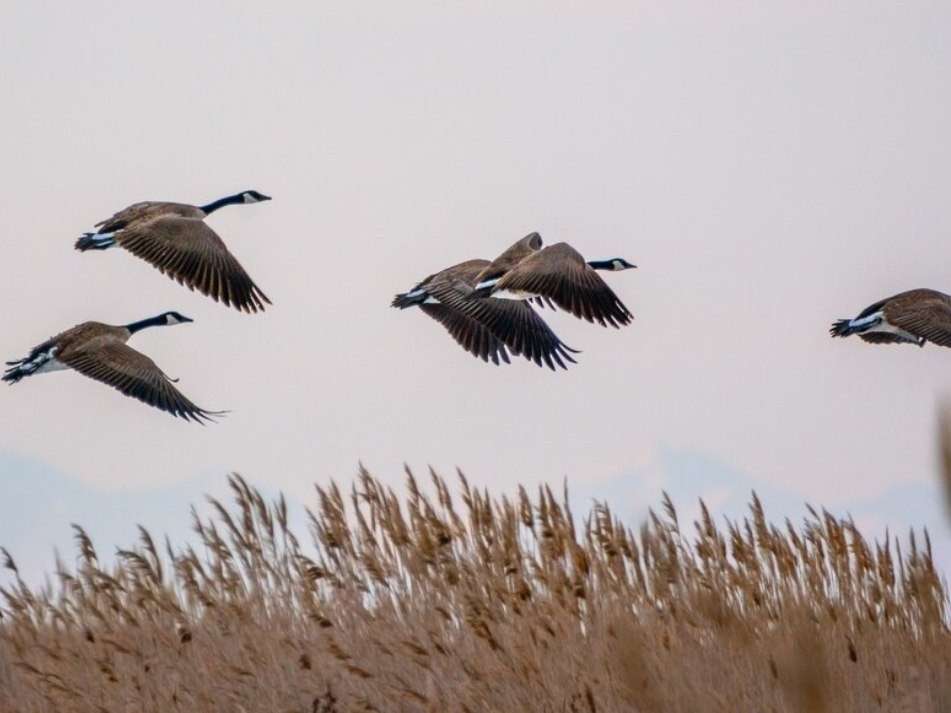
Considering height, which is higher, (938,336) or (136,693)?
(938,336)

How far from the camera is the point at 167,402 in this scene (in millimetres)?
9773

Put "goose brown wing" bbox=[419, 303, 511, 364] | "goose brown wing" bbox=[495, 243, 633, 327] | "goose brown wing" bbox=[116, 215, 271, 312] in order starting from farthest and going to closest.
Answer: "goose brown wing" bbox=[419, 303, 511, 364]
"goose brown wing" bbox=[116, 215, 271, 312]
"goose brown wing" bbox=[495, 243, 633, 327]

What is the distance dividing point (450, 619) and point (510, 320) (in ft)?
16.6

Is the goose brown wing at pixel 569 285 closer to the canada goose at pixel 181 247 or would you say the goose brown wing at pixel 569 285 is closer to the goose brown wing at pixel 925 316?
the canada goose at pixel 181 247

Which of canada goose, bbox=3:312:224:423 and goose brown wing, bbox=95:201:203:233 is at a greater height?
goose brown wing, bbox=95:201:203:233

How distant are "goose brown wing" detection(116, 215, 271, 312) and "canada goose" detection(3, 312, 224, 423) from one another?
81 cm

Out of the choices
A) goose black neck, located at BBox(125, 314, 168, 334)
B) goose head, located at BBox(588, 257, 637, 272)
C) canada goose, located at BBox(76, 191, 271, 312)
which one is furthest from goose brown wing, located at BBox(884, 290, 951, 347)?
goose black neck, located at BBox(125, 314, 168, 334)

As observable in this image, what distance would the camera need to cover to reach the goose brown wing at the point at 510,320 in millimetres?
10430

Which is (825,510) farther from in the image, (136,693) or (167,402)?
(167,402)

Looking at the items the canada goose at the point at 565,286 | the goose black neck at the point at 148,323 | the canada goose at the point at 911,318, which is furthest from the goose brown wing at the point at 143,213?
the canada goose at the point at 911,318

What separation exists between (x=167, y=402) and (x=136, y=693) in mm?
4421

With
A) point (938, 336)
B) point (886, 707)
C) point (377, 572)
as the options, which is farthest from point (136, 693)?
point (938, 336)

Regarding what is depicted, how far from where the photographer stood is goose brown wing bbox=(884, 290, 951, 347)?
9453mm

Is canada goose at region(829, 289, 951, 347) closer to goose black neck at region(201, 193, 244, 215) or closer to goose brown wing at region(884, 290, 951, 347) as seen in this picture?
goose brown wing at region(884, 290, 951, 347)
